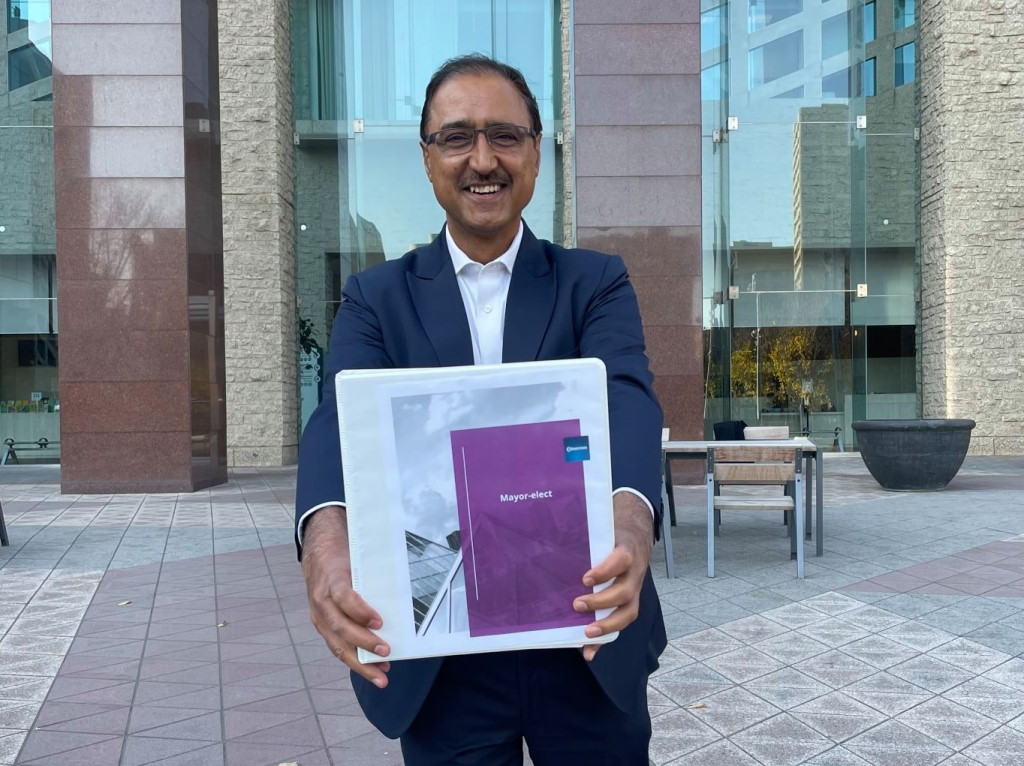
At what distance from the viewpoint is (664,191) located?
12.1 meters

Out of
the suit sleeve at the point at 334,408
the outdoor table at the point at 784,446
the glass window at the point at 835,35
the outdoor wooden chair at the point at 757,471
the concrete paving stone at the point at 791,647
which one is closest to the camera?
the suit sleeve at the point at 334,408

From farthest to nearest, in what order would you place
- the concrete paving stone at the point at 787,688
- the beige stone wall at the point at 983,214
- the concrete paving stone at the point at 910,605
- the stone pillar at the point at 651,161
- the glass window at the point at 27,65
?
the glass window at the point at 27,65
the beige stone wall at the point at 983,214
the stone pillar at the point at 651,161
the concrete paving stone at the point at 910,605
the concrete paving stone at the point at 787,688

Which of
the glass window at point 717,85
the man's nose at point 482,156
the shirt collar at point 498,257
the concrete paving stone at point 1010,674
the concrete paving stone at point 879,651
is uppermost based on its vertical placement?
the glass window at point 717,85

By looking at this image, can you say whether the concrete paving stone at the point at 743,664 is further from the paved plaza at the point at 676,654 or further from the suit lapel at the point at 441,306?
the suit lapel at the point at 441,306

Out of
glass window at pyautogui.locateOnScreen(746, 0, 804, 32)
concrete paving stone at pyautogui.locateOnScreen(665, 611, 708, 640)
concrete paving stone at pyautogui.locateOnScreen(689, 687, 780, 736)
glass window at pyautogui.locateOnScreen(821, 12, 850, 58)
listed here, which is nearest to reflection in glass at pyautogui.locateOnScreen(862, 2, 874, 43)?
glass window at pyautogui.locateOnScreen(821, 12, 850, 58)

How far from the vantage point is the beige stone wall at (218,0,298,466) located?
51.5 ft

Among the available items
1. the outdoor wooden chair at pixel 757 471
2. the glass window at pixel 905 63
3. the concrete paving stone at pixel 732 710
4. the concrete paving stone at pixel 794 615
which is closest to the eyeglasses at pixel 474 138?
the concrete paving stone at pixel 732 710

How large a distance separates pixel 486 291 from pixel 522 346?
0.51 feet

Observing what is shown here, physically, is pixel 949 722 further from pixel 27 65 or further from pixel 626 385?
pixel 27 65

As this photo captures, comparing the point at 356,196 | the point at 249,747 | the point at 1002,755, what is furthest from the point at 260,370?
the point at 1002,755

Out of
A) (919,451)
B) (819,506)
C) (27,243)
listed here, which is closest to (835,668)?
(819,506)

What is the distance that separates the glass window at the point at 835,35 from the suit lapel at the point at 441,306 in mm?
17756

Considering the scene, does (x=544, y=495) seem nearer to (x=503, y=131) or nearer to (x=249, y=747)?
(x=503, y=131)

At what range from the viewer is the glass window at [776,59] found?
1716 cm
